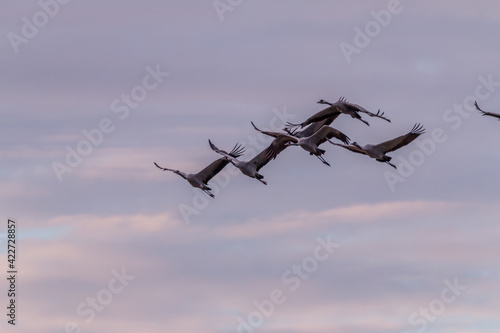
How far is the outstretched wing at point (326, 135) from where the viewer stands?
78875 millimetres

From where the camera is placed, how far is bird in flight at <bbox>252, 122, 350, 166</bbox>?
77938mm

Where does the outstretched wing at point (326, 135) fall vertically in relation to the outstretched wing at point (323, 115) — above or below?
below

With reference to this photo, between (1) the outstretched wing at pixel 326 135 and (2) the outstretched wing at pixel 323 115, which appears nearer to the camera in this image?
(1) the outstretched wing at pixel 326 135

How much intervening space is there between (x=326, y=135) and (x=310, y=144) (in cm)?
207

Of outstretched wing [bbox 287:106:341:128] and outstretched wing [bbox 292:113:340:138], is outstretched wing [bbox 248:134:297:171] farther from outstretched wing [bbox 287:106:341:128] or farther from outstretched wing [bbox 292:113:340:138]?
outstretched wing [bbox 287:106:341:128]

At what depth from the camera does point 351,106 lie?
255 ft

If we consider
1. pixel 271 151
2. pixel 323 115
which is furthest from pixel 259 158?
pixel 323 115

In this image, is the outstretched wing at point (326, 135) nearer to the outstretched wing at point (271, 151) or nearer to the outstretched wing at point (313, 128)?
the outstretched wing at point (313, 128)

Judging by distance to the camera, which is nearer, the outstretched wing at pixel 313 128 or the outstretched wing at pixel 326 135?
the outstretched wing at pixel 326 135

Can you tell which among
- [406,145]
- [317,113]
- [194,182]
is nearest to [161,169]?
[194,182]

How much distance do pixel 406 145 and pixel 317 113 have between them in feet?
29.0

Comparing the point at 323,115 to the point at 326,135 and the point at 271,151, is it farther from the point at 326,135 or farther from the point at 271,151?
the point at 271,151

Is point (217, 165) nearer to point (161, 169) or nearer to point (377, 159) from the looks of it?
point (161, 169)

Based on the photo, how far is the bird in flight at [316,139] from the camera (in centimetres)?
7794
